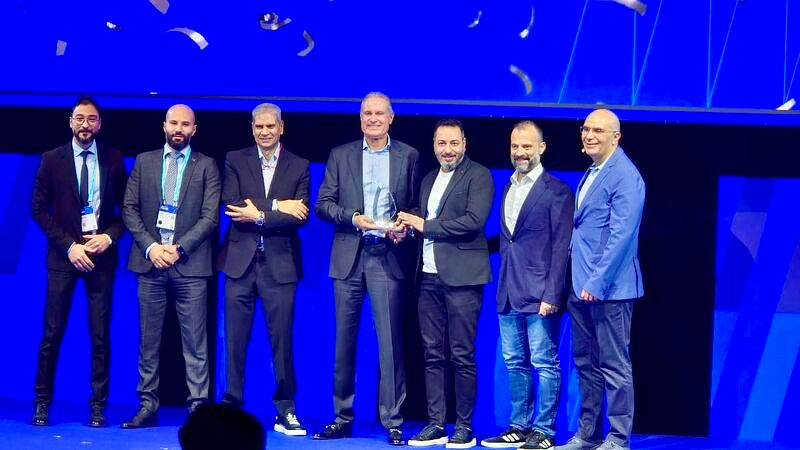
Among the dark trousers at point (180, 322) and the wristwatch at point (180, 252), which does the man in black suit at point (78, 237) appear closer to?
the dark trousers at point (180, 322)

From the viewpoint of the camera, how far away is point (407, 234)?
Result: 5.65 metres

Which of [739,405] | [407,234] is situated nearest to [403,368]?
[407,234]

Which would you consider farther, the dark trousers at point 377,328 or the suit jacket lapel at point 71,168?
the suit jacket lapel at point 71,168

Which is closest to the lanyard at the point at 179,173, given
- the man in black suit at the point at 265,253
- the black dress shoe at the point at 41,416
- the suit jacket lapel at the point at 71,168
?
the man in black suit at the point at 265,253

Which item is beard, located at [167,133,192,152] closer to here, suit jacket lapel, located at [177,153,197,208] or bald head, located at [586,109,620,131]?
suit jacket lapel, located at [177,153,197,208]

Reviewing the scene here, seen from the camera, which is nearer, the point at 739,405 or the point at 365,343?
the point at 739,405

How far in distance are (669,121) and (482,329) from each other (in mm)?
1496

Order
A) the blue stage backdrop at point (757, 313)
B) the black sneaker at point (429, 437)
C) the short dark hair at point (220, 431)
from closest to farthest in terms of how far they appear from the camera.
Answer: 1. the short dark hair at point (220, 431)
2. the black sneaker at point (429, 437)
3. the blue stage backdrop at point (757, 313)

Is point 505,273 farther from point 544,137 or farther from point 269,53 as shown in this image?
point 269,53

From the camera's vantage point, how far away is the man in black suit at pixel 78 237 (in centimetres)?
585

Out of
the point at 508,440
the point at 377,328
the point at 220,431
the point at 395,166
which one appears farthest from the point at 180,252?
the point at 220,431

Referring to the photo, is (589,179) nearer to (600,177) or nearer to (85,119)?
(600,177)

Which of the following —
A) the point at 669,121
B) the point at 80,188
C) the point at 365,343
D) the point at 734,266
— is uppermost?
the point at 669,121

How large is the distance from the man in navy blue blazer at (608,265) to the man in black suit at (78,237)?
2.38m
